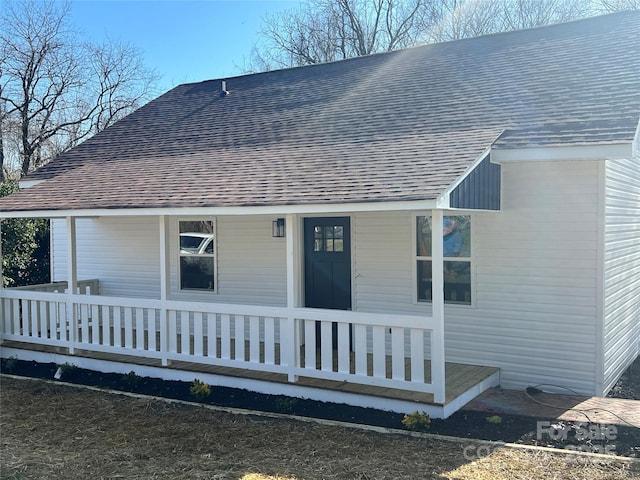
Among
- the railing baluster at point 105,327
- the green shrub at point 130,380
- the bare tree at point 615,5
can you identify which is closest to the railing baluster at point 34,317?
the railing baluster at point 105,327

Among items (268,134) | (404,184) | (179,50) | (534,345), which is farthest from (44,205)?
(179,50)

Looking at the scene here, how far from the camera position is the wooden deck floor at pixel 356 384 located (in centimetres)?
643

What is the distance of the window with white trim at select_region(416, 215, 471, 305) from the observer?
7836mm

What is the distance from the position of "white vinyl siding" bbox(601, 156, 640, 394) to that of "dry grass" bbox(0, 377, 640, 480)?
9.00 ft

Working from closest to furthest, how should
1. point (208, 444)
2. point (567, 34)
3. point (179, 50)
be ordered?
1. point (208, 444)
2. point (567, 34)
3. point (179, 50)

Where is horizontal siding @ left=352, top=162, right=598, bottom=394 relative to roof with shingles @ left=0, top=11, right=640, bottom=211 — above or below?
below

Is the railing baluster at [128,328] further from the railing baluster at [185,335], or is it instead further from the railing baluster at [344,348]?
the railing baluster at [344,348]

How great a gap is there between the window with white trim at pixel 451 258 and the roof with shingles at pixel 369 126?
3.90 feet

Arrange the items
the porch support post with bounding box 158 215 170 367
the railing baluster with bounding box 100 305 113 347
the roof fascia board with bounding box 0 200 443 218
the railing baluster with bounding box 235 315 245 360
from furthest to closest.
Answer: the railing baluster with bounding box 100 305 113 347
the porch support post with bounding box 158 215 170 367
the railing baluster with bounding box 235 315 245 360
the roof fascia board with bounding box 0 200 443 218

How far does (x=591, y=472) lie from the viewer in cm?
478

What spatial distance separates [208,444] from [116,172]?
18.8 ft

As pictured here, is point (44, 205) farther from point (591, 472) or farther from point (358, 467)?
point (591, 472)

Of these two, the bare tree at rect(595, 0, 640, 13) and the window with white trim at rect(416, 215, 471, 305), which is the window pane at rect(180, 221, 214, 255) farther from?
the bare tree at rect(595, 0, 640, 13)

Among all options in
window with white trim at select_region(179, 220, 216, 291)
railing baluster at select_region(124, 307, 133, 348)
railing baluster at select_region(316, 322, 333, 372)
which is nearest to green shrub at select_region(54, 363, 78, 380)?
railing baluster at select_region(124, 307, 133, 348)
